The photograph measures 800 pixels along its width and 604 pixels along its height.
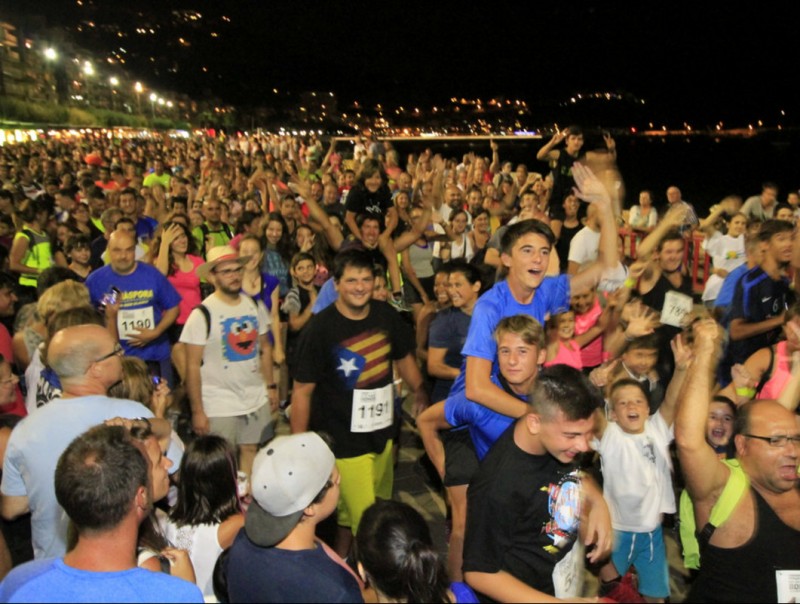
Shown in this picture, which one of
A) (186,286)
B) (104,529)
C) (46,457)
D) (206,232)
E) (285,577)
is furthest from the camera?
(206,232)

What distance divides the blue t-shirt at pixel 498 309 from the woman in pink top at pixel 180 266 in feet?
12.2

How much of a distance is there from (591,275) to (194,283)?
13.5 ft

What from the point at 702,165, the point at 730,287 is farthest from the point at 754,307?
the point at 702,165

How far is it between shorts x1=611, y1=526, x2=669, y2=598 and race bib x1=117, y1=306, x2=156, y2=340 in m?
3.98

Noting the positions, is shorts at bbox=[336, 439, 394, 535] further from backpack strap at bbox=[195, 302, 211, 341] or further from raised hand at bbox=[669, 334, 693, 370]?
raised hand at bbox=[669, 334, 693, 370]

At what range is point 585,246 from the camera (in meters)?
7.70

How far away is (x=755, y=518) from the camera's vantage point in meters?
2.99

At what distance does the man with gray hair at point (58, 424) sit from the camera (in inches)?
126

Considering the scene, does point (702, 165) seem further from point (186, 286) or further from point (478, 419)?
point (478, 419)

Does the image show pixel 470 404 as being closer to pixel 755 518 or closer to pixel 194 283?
pixel 755 518

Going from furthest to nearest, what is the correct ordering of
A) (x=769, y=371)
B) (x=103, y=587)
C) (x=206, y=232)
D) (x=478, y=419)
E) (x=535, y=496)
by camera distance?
(x=206, y=232) < (x=769, y=371) < (x=478, y=419) < (x=535, y=496) < (x=103, y=587)

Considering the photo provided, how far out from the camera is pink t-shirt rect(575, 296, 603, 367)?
6.50 metres

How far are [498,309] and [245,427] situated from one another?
2.20 m

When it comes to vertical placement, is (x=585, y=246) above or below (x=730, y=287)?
above
